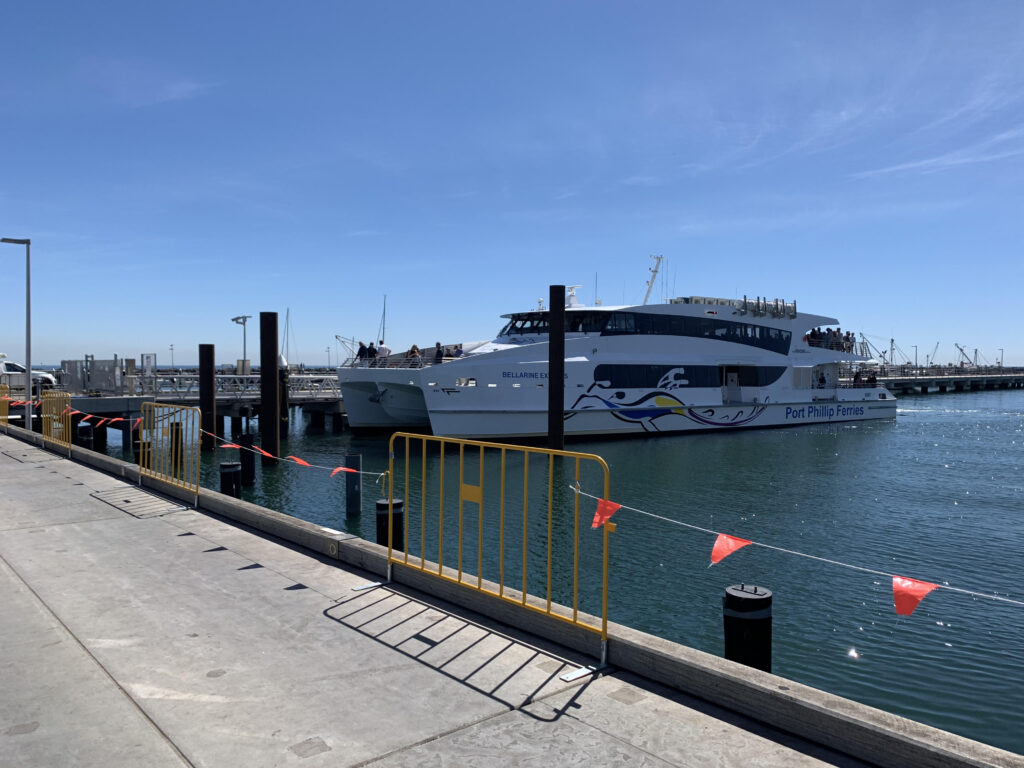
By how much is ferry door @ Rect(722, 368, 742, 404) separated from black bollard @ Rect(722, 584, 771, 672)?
91.1ft

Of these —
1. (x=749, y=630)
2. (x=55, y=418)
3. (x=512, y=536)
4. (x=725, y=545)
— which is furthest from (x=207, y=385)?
(x=749, y=630)

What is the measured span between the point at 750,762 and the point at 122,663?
366 centimetres

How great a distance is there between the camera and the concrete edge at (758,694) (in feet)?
11.0

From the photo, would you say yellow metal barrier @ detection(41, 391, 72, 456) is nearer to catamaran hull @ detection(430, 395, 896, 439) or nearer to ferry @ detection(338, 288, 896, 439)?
ferry @ detection(338, 288, 896, 439)

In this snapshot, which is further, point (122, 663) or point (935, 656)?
point (935, 656)

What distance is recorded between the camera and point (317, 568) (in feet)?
22.1

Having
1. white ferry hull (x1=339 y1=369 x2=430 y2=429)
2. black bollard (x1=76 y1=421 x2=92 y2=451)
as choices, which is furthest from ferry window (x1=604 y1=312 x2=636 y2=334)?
black bollard (x1=76 y1=421 x2=92 y2=451)

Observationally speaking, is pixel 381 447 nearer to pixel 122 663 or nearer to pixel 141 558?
pixel 141 558

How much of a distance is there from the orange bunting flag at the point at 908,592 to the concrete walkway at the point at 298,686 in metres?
1.40

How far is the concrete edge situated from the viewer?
336cm

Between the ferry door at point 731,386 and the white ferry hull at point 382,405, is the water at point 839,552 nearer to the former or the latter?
the white ferry hull at point 382,405

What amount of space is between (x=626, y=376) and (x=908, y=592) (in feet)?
76.0

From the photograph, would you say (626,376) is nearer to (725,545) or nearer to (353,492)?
(353,492)

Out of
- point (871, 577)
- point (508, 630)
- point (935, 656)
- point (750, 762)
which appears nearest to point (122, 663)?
point (508, 630)
